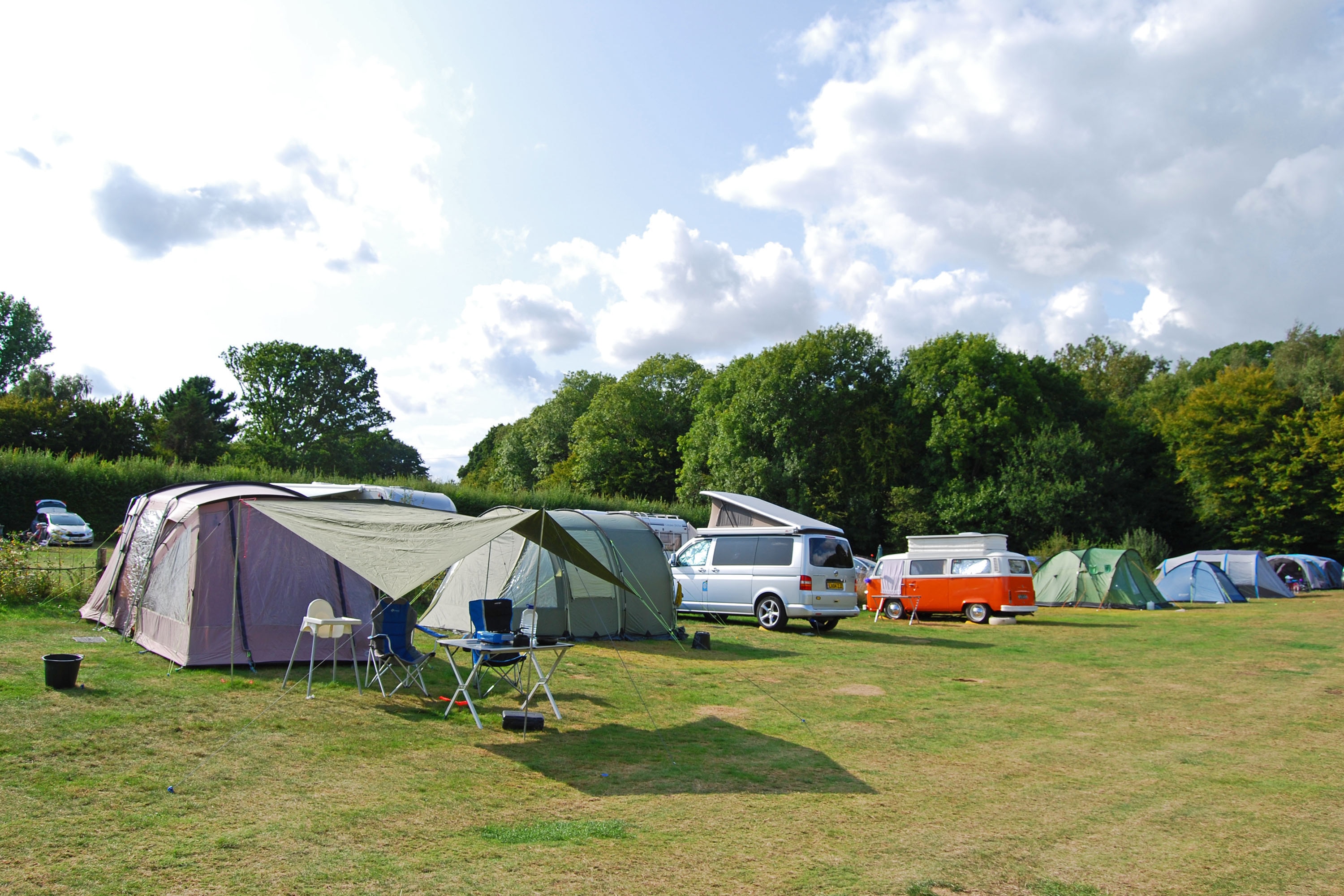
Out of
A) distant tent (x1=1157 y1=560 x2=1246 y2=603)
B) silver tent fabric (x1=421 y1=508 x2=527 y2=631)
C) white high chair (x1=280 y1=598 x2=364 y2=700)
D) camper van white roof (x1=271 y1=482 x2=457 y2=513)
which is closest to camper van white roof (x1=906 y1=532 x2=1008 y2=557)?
silver tent fabric (x1=421 y1=508 x2=527 y2=631)

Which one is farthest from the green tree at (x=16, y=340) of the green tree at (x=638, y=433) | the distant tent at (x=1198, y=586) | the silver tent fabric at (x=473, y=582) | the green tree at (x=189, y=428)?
the distant tent at (x=1198, y=586)

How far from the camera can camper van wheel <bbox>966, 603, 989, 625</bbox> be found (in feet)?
66.9

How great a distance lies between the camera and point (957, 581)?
20625 mm

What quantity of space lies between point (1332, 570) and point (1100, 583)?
61.0 ft

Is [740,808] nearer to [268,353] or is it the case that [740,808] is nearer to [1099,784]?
[1099,784]

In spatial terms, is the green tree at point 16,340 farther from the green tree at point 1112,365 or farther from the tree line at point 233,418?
the green tree at point 1112,365

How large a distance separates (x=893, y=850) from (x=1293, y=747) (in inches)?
206

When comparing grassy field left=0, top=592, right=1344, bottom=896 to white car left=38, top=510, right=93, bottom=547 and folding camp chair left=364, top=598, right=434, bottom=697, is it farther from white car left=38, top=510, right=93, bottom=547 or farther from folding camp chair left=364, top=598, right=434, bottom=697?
white car left=38, top=510, right=93, bottom=547

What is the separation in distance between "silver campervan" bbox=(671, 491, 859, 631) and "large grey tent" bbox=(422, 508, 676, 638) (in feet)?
4.81

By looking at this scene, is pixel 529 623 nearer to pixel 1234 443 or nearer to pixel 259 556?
pixel 259 556

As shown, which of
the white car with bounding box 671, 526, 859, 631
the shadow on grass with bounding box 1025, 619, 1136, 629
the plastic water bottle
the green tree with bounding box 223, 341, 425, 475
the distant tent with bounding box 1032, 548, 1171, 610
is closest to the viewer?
the plastic water bottle

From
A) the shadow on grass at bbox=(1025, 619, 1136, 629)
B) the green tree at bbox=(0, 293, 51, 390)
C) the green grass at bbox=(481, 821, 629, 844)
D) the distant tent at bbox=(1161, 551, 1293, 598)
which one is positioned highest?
the green tree at bbox=(0, 293, 51, 390)

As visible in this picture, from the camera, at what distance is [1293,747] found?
7.92 meters

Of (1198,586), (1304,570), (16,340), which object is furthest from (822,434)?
(16,340)
